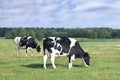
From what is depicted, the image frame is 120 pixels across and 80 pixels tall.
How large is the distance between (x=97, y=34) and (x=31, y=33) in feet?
114

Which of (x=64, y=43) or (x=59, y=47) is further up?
(x=64, y=43)

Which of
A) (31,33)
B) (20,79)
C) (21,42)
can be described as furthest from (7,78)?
(31,33)

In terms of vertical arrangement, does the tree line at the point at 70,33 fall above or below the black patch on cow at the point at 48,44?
below

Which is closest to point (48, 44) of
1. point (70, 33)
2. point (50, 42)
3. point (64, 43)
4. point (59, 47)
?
point (50, 42)

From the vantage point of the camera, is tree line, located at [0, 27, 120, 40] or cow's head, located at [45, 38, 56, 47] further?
tree line, located at [0, 27, 120, 40]

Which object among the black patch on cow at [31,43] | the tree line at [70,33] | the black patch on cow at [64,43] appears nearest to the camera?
the black patch on cow at [64,43]

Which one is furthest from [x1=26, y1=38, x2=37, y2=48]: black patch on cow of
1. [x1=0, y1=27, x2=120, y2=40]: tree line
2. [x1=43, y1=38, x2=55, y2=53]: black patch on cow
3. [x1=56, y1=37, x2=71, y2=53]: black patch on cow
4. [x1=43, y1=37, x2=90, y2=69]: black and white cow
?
[x1=0, y1=27, x2=120, y2=40]: tree line

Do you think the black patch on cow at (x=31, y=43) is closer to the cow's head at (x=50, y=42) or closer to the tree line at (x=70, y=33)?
the cow's head at (x=50, y=42)

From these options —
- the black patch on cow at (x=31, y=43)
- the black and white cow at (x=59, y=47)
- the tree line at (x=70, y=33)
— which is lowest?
the tree line at (x=70, y=33)

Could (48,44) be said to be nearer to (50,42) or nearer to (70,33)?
(50,42)

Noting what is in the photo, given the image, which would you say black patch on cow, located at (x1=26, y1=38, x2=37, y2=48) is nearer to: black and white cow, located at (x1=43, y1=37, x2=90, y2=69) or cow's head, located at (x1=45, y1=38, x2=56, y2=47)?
black and white cow, located at (x1=43, y1=37, x2=90, y2=69)

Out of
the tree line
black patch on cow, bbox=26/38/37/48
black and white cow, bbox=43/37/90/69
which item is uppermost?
black and white cow, bbox=43/37/90/69

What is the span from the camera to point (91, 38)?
12875cm

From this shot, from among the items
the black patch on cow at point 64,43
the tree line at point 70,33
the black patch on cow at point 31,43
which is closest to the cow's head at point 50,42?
the black patch on cow at point 64,43
